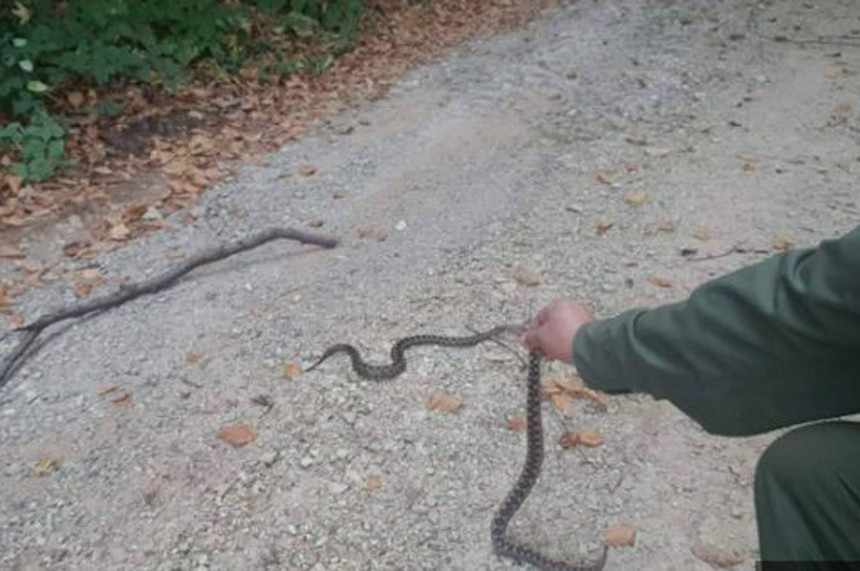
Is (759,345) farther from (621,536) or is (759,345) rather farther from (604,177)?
(604,177)

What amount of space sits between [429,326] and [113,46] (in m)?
4.41

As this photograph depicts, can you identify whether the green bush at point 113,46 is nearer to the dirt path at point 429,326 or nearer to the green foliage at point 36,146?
the green foliage at point 36,146

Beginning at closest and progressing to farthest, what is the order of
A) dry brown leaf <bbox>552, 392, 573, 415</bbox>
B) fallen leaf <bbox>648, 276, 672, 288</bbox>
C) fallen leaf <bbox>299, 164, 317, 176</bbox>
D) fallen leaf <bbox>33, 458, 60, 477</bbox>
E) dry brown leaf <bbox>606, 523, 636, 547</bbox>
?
dry brown leaf <bbox>606, 523, 636, 547</bbox> → fallen leaf <bbox>33, 458, 60, 477</bbox> → dry brown leaf <bbox>552, 392, 573, 415</bbox> → fallen leaf <bbox>648, 276, 672, 288</bbox> → fallen leaf <bbox>299, 164, 317, 176</bbox>

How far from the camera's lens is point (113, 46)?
7711mm

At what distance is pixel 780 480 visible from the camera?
2.42m

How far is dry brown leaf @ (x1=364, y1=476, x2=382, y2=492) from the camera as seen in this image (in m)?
3.99

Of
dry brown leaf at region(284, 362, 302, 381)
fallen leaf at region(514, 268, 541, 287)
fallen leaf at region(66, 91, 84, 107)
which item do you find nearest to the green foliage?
fallen leaf at region(66, 91, 84, 107)

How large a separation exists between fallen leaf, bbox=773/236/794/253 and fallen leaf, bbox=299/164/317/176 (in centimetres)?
344

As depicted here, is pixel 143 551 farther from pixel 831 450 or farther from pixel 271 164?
pixel 271 164

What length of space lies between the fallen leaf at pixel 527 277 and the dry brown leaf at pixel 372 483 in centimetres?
180

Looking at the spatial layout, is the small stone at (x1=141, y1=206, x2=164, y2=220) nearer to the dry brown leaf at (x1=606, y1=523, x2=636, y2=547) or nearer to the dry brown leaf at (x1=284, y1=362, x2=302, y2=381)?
the dry brown leaf at (x1=284, y1=362, x2=302, y2=381)

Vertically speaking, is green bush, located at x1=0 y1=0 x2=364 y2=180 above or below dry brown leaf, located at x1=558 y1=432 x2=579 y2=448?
above

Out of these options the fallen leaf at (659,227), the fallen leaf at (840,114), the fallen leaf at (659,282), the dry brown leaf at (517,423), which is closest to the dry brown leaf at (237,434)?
the dry brown leaf at (517,423)

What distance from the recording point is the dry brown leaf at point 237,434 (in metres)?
4.25
